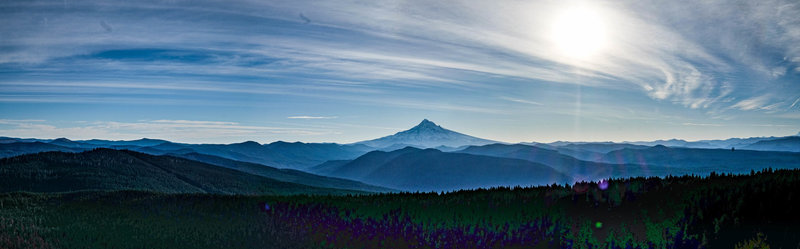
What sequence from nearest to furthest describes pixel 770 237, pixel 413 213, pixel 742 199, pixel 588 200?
pixel 770 237, pixel 742 199, pixel 588 200, pixel 413 213

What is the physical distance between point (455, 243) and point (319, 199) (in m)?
11.5

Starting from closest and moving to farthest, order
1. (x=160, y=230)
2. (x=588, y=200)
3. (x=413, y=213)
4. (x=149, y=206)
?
(x=588, y=200)
(x=413, y=213)
(x=160, y=230)
(x=149, y=206)

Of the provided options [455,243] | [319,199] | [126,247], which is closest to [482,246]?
[455,243]

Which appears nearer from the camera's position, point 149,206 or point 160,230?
point 160,230

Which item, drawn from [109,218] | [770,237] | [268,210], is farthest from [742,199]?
[109,218]

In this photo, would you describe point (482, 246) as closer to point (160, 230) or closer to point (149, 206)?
point (160, 230)

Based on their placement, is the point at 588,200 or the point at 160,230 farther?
the point at 160,230

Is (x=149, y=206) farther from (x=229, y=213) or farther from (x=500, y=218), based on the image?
(x=500, y=218)

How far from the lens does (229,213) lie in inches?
1065

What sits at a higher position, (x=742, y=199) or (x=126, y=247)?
(x=742, y=199)

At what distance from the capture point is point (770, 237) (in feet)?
41.7

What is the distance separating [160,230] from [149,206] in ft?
26.9

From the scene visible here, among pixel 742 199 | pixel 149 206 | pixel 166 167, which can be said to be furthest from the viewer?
pixel 166 167

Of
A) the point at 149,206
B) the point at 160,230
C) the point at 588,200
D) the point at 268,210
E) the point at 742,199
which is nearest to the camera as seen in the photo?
the point at 742,199
